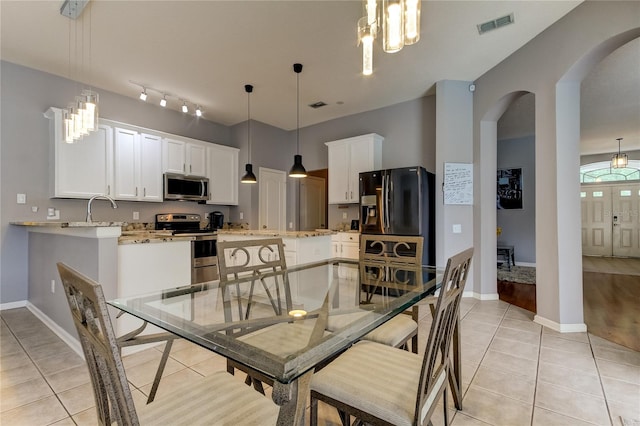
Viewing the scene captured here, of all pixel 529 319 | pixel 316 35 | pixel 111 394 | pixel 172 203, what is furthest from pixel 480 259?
pixel 172 203

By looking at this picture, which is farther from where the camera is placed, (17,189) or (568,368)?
(17,189)

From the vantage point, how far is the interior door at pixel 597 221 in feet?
25.8

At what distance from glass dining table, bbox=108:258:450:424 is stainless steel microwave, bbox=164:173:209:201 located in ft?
11.0

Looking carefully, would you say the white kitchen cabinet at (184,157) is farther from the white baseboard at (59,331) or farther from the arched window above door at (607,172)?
the arched window above door at (607,172)

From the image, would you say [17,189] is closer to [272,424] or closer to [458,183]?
[272,424]

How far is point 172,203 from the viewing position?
5059 millimetres

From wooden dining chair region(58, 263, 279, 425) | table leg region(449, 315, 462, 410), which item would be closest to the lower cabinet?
wooden dining chair region(58, 263, 279, 425)

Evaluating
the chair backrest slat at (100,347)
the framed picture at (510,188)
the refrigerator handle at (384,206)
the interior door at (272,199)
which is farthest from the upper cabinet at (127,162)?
the framed picture at (510,188)

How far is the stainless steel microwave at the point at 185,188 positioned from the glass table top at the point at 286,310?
3.35 meters

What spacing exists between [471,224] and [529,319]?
51.9 inches

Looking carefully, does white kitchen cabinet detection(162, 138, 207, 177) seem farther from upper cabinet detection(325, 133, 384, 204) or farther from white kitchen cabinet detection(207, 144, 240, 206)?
upper cabinet detection(325, 133, 384, 204)

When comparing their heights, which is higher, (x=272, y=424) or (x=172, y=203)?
(x=172, y=203)

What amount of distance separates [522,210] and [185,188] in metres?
7.01

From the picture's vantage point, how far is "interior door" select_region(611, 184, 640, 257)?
753 centimetres
